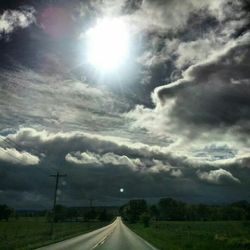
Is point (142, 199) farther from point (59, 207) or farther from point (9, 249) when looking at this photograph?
point (9, 249)

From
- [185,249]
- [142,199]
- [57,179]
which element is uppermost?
[142,199]

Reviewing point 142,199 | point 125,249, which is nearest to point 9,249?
point 125,249

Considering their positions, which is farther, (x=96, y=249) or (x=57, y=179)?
(x=57, y=179)

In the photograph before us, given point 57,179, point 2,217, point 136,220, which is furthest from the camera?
point 136,220

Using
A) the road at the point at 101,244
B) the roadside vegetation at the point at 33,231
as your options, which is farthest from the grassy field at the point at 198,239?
the roadside vegetation at the point at 33,231

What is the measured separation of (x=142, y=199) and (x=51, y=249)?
17012 cm

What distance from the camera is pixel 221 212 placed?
7702 inches

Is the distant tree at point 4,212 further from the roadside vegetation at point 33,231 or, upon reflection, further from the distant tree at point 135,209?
the distant tree at point 135,209

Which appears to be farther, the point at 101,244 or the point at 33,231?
the point at 33,231

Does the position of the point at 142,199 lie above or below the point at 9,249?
above

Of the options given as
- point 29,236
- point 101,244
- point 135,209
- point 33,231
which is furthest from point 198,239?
point 135,209

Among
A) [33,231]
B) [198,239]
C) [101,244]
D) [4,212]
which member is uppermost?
[4,212]

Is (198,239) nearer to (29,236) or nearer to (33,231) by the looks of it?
(29,236)

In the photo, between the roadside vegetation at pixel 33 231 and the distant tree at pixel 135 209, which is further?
the distant tree at pixel 135 209
